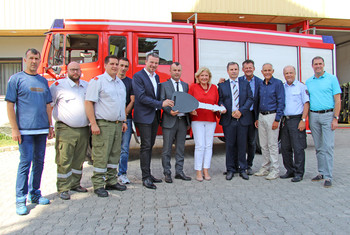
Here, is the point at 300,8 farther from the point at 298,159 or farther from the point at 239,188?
the point at 239,188

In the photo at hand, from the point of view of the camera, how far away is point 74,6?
11.7 metres

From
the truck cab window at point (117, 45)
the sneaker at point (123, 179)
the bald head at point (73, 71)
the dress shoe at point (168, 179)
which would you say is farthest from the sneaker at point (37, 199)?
the truck cab window at point (117, 45)

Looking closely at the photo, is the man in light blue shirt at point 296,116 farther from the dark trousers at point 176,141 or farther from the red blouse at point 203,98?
the dark trousers at point 176,141

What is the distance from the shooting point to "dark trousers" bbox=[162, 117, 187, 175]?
16.7 ft

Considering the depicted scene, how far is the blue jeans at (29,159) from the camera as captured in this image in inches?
150

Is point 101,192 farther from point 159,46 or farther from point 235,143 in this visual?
point 159,46

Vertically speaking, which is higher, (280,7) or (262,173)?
(280,7)

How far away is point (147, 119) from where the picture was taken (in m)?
4.82

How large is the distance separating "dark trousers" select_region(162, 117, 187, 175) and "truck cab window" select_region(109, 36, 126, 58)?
2.24m

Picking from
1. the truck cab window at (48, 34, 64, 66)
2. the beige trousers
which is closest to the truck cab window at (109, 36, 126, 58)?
the truck cab window at (48, 34, 64, 66)

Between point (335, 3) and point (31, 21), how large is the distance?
12.4 m

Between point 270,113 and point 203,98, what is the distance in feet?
3.83

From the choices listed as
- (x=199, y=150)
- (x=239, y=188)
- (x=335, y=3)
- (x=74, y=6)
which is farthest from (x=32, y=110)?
(x=335, y=3)

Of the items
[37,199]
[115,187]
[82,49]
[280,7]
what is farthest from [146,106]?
[280,7]
